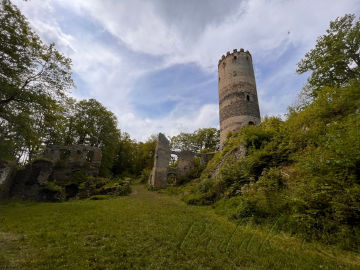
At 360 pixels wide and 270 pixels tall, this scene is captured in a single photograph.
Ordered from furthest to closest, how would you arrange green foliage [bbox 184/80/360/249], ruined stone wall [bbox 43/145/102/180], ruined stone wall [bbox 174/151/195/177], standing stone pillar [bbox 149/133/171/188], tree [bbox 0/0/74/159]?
ruined stone wall [bbox 174/151/195/177] → ruined stone wall [bbox 43/145/102/180] → standing stone pillar [bbox 149/133/171/188] → tree [bbox 0/0/74/159] → green foliage [bbox 184/80/360/249]

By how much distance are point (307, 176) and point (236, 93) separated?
649 inches

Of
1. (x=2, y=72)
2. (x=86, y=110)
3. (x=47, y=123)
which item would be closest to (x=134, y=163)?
(x=86, y=110)

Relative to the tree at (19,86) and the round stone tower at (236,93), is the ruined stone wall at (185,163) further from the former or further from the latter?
the tree at (19,86)

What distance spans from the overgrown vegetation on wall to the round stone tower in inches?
288

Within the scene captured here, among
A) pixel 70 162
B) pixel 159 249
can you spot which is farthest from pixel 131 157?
pixel 159 249

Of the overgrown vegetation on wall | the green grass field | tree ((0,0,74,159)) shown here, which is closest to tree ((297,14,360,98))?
the overgrown vegetation on wall

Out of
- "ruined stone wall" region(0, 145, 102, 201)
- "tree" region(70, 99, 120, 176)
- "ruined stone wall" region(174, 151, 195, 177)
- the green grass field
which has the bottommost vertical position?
the green grass field

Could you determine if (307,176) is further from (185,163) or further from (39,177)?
(39,177)

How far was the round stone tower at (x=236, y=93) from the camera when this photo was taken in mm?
18641

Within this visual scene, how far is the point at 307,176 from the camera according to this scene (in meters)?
4.72

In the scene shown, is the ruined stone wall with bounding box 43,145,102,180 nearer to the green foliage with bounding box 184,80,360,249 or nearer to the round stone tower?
the green foliage with bounding box 184,80,360,249

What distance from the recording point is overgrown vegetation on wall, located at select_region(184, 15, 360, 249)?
353 cm

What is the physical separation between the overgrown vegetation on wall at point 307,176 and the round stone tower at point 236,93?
24.0 feet

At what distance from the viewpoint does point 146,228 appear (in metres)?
4.66
